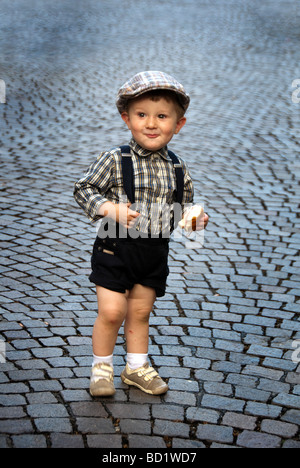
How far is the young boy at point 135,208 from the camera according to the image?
10.6 feet

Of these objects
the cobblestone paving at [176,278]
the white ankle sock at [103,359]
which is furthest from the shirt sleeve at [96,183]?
the cobblestone paving at [176,278]

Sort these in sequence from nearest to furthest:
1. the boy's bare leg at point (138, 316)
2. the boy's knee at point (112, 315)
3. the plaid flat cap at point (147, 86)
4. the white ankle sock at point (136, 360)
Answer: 1. the plaid flat cap at point (147, 86)
2. the boy's knee at point (112, 315)
3. the boy's bare leg at point (138, 316)
4. the white ankle sock at point (136, 360)

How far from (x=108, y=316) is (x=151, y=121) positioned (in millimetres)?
916

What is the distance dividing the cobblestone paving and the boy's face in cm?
124

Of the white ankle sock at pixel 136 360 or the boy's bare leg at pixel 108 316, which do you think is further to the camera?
the white ankle sock at pixel 136 360

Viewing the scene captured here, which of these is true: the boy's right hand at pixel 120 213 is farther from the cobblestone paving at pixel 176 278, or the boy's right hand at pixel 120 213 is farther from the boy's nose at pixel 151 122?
the cobblestone paving at pixel 176 278

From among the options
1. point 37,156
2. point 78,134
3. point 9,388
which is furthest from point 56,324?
point 78,134

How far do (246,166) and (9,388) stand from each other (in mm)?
5143

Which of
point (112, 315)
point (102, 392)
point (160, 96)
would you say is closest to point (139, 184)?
point (160, 96)

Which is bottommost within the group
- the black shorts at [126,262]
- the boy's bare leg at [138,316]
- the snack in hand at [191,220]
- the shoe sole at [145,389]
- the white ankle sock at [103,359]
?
the shoe sole at [145,389]

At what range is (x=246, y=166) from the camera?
8125 millimetres

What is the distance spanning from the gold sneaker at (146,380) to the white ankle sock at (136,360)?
2 cm

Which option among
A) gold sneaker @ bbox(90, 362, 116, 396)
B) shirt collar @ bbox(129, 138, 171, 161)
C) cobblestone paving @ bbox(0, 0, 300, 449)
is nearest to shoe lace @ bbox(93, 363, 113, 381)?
gold sneaker @ bbox(90, 362, 116, 396)

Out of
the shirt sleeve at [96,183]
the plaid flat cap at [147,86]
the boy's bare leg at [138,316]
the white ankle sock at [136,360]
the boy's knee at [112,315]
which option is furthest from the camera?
the white ankle sock at [136,360]
